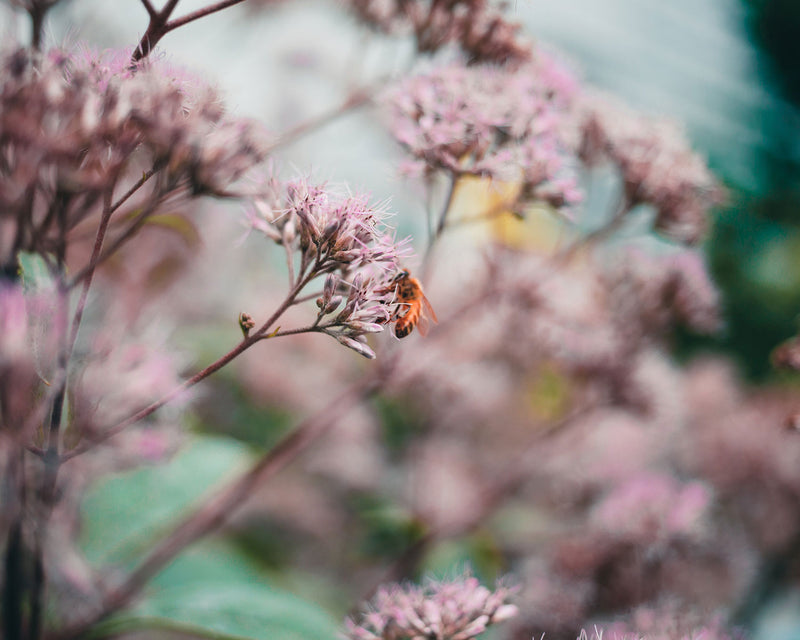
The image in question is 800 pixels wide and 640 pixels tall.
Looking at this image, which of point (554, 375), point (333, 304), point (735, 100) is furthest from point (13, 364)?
point (735, 100)

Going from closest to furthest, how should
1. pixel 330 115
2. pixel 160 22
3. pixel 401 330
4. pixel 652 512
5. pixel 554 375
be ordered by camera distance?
1. pixel 160 22
2. pixel 401 330
3. pixel 330 115
4. pixel 652 512
5. pixel 554 375

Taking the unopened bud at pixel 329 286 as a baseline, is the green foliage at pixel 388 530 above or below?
above

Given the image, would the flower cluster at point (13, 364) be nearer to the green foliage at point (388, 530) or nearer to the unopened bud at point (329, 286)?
the unopened bud at point (329, 286)

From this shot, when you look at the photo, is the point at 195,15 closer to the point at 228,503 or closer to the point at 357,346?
the point at 357,346

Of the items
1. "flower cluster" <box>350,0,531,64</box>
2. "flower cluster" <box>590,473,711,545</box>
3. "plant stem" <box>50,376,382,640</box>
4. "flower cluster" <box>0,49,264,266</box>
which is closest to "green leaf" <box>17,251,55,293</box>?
"flower cluster" <box>0,49,264,266</box>

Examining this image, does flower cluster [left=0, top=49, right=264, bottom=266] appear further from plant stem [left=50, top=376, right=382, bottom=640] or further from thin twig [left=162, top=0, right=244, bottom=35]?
plant stem [left=50, top=376, right=382, bottom=640]

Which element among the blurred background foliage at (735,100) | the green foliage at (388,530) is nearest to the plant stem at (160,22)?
the green foliage at (388,530)

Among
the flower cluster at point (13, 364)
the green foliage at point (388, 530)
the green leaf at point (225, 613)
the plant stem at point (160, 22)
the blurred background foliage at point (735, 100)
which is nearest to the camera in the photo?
the flower cluster at point (13, 364)
